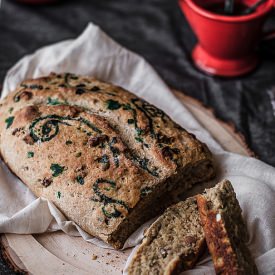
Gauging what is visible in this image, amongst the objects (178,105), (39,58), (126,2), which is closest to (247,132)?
(178,105)

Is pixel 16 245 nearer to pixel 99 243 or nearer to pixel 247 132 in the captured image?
pixel 99 243

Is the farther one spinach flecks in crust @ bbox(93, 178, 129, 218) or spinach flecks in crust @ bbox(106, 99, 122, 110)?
spinach flecks in crust @ bbox(106, 99, 122, 110)

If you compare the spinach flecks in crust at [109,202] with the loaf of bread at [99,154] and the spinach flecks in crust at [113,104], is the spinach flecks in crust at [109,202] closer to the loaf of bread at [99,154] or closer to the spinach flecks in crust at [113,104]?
the loaf of bread at [99,154]

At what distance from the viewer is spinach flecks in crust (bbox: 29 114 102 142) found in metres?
2.92

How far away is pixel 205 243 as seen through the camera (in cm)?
262

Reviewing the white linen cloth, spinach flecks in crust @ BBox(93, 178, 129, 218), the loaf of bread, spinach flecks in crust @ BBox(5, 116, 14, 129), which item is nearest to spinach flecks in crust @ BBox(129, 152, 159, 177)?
the loaf of bread

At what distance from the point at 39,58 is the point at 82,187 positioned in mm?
1410

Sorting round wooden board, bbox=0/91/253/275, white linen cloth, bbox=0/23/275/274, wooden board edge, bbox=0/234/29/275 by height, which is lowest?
wooden board edge, bbox=0/234/29/275

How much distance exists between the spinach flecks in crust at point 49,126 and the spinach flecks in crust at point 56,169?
0.16 metres

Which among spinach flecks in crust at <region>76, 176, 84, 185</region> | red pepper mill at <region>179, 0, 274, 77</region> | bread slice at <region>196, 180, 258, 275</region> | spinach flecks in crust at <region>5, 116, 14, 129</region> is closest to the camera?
bread slice at <region>196, 180, 258, 275</region>

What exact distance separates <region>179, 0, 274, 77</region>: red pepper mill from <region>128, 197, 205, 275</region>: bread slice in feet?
4.77

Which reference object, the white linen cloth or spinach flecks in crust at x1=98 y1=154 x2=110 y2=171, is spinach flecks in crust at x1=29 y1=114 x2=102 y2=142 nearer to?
spinach flecks in crust at x1=98 y1=154 x2=110 y2=171

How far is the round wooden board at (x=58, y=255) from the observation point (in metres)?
2.65

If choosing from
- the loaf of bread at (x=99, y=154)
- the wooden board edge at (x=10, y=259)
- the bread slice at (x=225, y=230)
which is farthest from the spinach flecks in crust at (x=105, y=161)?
the wooden board edge at (x=10, y=259)
